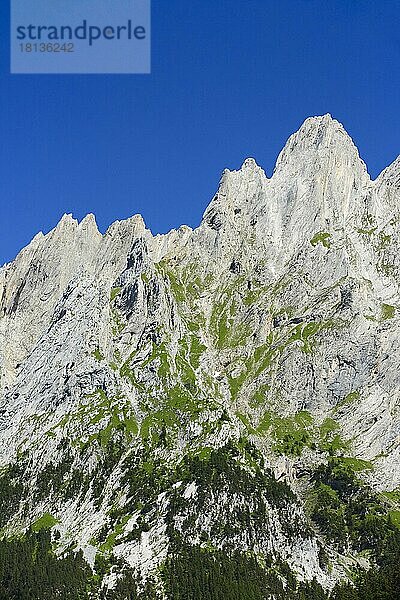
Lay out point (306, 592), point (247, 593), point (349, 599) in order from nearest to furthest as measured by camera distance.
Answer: point (349, 599), point (247, 593), point (306, 592)

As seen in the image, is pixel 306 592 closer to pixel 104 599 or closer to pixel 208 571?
pixel 208 571

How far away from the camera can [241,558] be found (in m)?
→ 198

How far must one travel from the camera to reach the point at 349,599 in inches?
5497

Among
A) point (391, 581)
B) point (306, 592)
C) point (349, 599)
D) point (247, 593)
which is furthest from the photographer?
point (306, 592)

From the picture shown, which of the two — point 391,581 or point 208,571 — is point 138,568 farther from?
point 391,581

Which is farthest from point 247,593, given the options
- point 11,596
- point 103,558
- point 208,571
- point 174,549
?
point 11,596

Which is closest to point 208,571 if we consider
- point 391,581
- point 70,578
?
point 70,578

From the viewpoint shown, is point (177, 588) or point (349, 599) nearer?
point (349, 599)

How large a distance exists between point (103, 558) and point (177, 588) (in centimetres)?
2875

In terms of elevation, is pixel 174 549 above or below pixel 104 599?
above

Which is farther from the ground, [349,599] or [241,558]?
[241,558]

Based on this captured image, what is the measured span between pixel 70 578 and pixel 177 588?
3020 cm

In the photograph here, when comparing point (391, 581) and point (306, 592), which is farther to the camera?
point (306, 592)

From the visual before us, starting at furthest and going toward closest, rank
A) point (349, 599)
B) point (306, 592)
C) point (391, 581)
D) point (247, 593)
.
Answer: point (306, 592) < point (247, 593) < point (349, 599) < point (391, 581)
